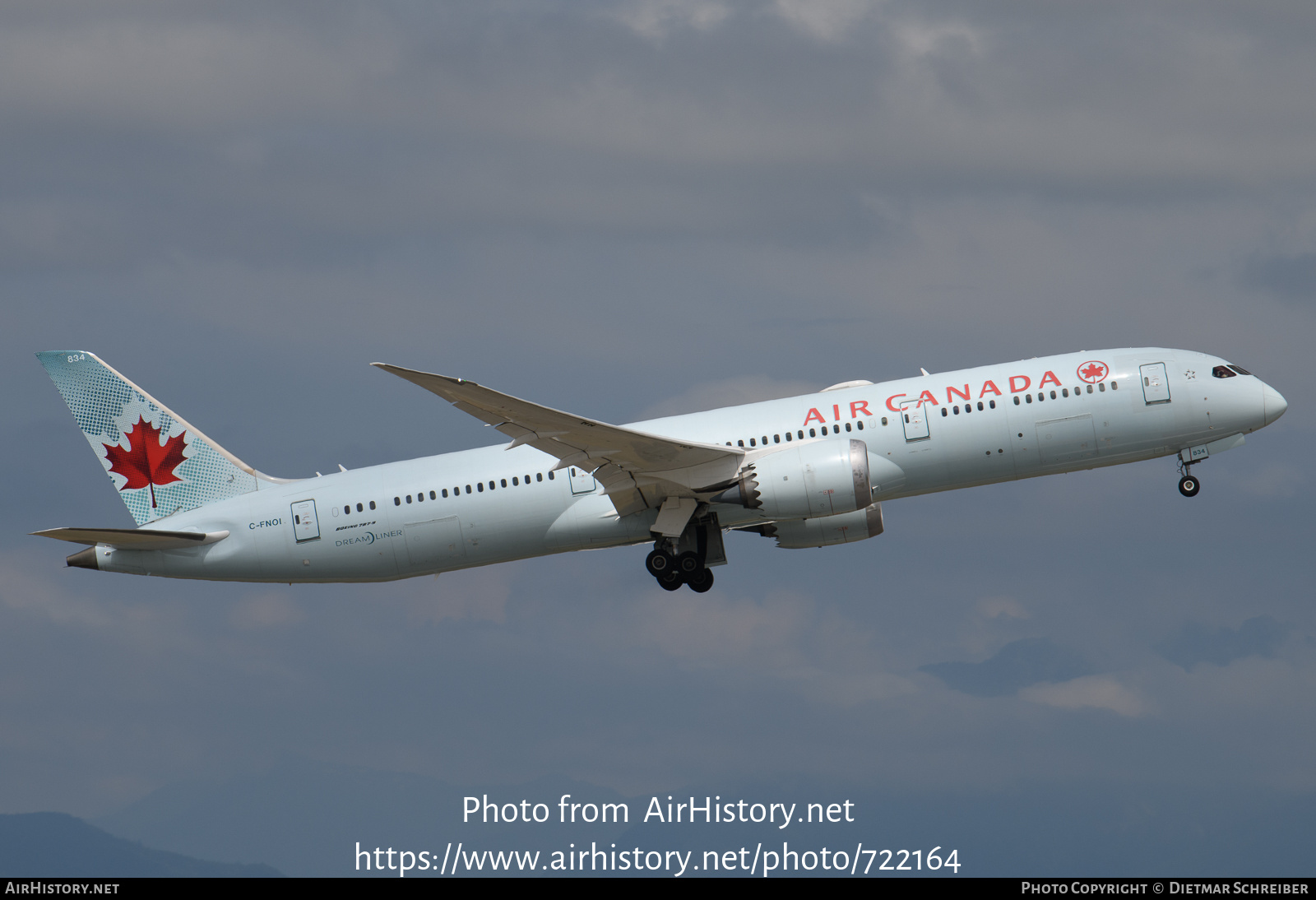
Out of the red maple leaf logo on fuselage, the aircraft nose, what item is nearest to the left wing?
the red maple leaf logo on fuselage

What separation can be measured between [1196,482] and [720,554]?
45.7 feet

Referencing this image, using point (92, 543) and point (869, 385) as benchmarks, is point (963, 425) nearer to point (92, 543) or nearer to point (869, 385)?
point (869, 385)

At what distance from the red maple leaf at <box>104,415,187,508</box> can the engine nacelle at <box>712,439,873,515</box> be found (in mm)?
18905

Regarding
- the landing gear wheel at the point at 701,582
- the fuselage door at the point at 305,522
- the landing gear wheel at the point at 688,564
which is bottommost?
the landing gear wheel at the point at 701,582

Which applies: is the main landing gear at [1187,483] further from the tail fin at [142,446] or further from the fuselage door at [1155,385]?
the tail fin at [142,446]

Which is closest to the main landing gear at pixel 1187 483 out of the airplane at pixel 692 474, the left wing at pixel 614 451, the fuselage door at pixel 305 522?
the airplane at pixel 692 474

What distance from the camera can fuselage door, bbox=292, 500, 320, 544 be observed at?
4222 centimetres

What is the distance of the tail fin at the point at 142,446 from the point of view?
145 feet

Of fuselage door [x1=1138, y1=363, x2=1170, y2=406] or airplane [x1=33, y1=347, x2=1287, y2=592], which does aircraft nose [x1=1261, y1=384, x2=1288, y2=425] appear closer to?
airplane [x1=33, y1=347, x2=1287, y2=592]

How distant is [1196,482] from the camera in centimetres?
4050

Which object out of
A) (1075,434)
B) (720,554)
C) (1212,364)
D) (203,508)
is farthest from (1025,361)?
(203,508)

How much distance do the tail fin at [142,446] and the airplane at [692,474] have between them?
12 centimetres

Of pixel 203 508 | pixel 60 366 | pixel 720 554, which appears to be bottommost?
pixel 720 554

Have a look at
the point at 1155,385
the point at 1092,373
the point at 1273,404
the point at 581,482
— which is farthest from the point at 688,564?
the point at 1273,404
